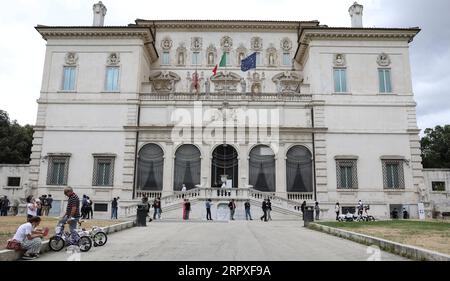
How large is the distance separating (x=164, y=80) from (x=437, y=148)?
45.4 meters

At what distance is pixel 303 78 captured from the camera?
41.2 m

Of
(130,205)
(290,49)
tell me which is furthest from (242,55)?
(130,205)

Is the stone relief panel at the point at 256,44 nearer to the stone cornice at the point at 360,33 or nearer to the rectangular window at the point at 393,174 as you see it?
the stone cornice at the point at 360,33

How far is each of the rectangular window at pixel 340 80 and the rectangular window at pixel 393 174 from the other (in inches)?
297

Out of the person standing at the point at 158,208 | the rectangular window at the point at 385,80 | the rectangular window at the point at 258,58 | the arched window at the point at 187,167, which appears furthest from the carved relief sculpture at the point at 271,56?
the person standing at the point at 158,208

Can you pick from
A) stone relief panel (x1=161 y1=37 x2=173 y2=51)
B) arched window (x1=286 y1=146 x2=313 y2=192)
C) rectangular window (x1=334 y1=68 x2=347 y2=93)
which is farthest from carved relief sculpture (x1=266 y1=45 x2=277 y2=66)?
arched window (x1=286 y1=146 x2=313 y2=192)

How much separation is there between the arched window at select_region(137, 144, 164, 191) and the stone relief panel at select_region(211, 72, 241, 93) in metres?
10.1

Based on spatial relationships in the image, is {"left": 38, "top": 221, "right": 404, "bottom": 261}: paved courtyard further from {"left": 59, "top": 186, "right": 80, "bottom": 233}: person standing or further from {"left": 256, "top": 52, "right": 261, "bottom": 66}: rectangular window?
{"left": 256, "top": 52, "right": 261, "bottom": 66}: rectangular window

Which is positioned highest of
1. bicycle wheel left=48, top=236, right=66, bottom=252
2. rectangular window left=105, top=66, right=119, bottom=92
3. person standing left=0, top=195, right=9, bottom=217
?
rectangular window left=105, top=66, right=119, bottom=92

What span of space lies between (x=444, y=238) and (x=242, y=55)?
3143cm

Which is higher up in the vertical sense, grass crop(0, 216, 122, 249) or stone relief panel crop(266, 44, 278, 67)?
stone relief panel crop(266, 44, 278, 67)

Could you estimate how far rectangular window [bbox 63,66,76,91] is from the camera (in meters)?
36.8
